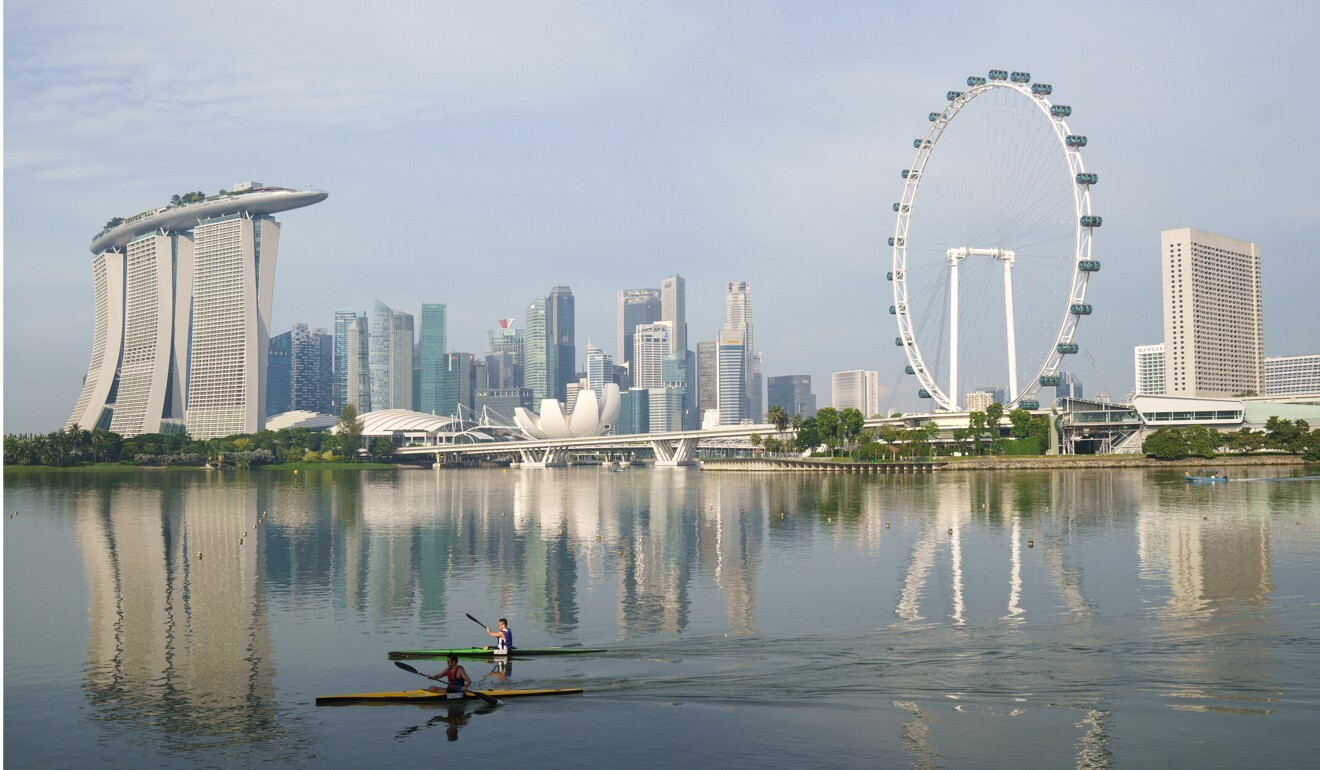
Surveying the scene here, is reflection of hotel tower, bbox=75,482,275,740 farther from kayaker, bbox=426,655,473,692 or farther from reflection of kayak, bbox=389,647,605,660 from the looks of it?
kayaker, bbox=426,655,473,692

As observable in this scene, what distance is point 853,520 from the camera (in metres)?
68.1

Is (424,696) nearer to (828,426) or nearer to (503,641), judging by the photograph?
(503,641)

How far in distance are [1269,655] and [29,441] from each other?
17394 cm

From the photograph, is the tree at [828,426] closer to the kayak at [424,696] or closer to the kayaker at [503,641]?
the kayaker at [503,641]

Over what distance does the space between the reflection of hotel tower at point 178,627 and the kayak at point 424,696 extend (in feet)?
5.44

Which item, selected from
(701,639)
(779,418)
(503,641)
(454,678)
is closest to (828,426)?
(779,418)

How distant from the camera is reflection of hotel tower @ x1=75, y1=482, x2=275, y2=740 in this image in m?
25.0

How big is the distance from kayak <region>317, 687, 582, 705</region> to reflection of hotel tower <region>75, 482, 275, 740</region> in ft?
5.44

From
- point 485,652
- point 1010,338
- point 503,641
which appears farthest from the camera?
point 1010,338

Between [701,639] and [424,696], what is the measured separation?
8.87 m

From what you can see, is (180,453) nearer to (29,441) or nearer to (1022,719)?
(29,441)

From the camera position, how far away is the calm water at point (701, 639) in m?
22.0

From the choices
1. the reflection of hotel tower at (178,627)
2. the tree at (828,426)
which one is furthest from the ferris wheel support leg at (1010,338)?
the reflection of hotel tower at (178,627)

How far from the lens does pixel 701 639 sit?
101 feet
